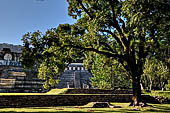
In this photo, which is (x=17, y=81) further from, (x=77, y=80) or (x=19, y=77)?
(x=77, y=80)

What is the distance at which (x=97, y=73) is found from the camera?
45219 millimetres

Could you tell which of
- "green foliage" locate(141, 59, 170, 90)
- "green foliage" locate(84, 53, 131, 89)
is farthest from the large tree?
"green foliage" locate(141, 59, 170, 90)

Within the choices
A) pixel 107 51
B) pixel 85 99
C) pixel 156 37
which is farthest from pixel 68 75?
pixel 156 37

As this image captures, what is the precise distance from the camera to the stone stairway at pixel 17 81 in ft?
139

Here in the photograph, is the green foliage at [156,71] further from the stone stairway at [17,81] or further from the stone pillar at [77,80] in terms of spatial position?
the stone stairway at [17,81]

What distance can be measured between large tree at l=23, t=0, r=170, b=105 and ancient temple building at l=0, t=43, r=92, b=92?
93.3ft

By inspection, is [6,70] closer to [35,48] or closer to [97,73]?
[97,73]

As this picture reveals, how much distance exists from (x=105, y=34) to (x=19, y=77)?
3698cm

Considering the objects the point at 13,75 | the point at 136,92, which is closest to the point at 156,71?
the point at 136,92

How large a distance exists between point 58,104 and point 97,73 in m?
26.7

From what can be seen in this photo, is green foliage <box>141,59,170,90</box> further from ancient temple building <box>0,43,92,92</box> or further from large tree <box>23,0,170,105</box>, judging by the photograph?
large tree <box>23,0,170,105</box>

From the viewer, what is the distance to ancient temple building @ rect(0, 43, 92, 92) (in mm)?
43688

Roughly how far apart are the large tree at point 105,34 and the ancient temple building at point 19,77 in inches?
1119

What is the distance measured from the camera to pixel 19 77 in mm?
48031
